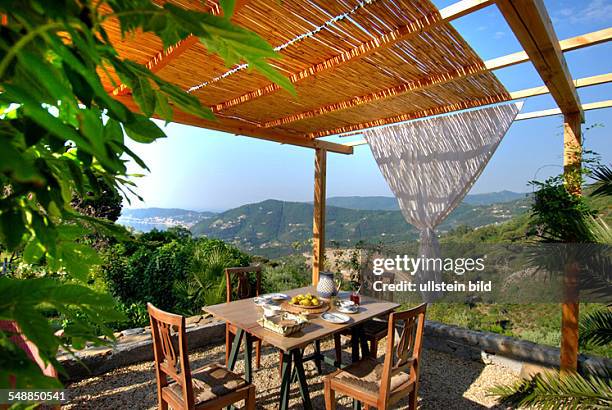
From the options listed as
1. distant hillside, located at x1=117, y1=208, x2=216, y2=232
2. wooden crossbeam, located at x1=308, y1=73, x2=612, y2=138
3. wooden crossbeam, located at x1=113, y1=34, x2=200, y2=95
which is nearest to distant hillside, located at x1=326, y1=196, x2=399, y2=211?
wooden crossbeam, located at x1=308, y1=73, x2=612, y2=138

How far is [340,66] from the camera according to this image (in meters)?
2.62

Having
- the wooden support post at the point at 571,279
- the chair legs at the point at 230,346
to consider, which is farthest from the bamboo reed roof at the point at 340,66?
the chair legs at the point at 230,346

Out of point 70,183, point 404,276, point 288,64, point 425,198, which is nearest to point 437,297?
point 404,276

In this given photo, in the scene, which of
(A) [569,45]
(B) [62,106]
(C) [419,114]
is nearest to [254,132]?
(C) [419,114]

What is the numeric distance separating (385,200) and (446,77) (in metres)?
4.46

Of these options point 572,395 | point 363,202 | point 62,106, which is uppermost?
point 363,202

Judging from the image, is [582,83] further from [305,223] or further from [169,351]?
[305,223]

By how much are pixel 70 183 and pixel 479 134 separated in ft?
14.8

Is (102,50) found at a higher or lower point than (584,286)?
higher

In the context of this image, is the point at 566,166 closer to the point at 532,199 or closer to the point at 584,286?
the point at 532,199

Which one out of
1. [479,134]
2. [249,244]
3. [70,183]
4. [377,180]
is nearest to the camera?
[70,183]

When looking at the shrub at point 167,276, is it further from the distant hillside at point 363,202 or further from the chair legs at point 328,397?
the distant hillside at point 363,202

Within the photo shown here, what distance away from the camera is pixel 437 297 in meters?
4.66

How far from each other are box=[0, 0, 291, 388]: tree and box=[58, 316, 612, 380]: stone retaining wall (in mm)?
3265
